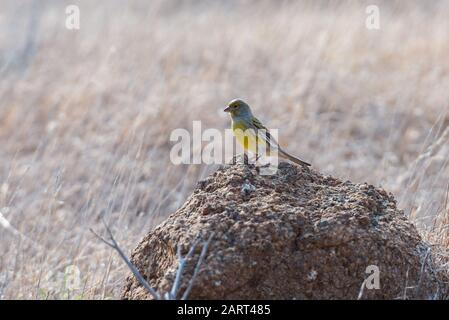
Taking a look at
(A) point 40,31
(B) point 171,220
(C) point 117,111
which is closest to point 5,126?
(C) point 117,111

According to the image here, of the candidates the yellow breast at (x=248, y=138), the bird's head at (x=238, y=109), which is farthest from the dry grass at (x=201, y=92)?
the yellow breast at (x=248, y=138)

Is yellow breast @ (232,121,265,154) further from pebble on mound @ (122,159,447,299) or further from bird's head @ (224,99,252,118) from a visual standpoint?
pebble on mound @ (122,159,447,299)

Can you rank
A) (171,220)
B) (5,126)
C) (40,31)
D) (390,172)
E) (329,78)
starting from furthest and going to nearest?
(40,31)
(329,78)
(5,126)
(390,172)
(171,220)

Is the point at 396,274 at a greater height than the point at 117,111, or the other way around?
the point at 117,111

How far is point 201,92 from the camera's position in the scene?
9.53 meters

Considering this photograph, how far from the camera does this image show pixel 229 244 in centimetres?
310

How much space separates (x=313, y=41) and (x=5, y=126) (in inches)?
164

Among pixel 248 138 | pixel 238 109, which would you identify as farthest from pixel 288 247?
pixel 238 109

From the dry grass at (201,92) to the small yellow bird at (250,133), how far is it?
198 centimetres

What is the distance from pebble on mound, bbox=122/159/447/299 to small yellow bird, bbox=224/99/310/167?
800 millimetres

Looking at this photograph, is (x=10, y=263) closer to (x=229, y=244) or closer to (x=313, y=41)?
(x=229, y=244)

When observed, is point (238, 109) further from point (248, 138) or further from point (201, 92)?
point (201, 92)

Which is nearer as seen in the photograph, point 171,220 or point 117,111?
point 171,220

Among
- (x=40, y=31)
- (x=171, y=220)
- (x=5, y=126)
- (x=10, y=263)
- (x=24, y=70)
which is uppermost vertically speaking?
(x=40, y=31)
